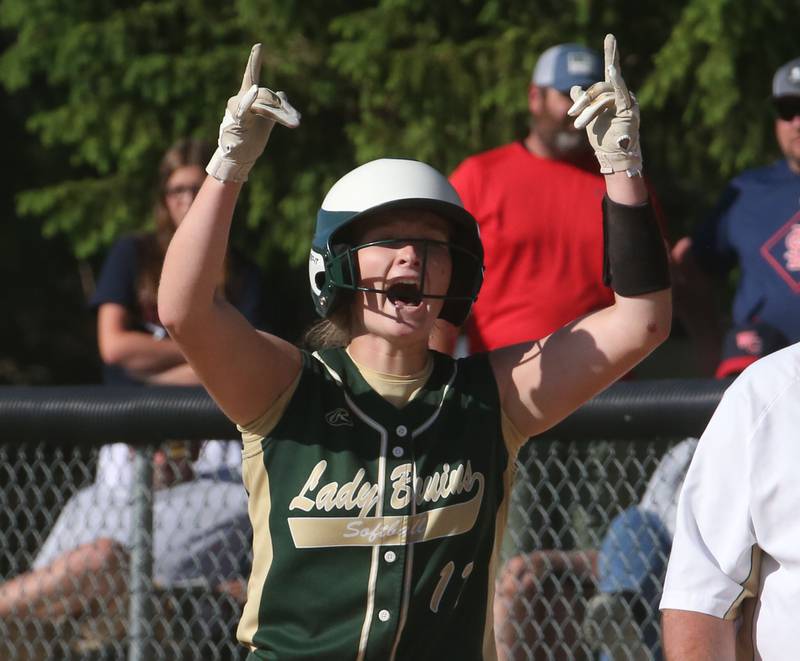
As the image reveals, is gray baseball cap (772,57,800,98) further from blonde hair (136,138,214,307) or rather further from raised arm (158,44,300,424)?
raised arm (158,44,300,424)

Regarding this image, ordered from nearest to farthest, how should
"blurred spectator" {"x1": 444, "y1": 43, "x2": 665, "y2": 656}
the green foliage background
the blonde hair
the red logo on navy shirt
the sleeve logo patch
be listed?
1. the sleeve logo patch
2. the red logo on navy shirt
3. "blurred spectator" {"x1": 444, "y1": 43, "x2": 665, "y2": 656}
4. the blonde hair
5. the green foliage background

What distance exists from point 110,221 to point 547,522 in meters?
4.55

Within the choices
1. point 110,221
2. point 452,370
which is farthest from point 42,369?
point 452,370

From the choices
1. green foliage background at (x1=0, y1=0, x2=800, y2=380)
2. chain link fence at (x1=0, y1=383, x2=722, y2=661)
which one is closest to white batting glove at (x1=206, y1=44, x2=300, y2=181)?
chain link fence at (x1=0, y1=383, x2=722, y2=661)

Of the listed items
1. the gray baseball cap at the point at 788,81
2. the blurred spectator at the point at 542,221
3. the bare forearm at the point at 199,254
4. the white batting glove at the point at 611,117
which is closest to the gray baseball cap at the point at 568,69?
the blurred spectator at the point at 542,221

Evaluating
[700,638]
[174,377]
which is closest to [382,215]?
[700,638]

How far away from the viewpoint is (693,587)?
7.59ft

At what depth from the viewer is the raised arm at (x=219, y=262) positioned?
8.64 feet

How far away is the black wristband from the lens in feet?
9.13

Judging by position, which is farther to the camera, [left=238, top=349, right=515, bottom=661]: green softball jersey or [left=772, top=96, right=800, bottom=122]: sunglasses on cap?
[left=772, top=96, right=800, bottom=122]: sunglasses on cap

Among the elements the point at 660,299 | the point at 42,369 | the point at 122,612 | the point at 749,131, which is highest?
the point at 660,299

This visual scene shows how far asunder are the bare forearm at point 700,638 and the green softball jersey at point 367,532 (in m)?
0.56

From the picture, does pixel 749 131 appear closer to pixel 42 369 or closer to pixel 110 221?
pixel 110 221

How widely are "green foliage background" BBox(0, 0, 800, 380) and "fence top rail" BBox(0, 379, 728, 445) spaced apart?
10.2 ft
